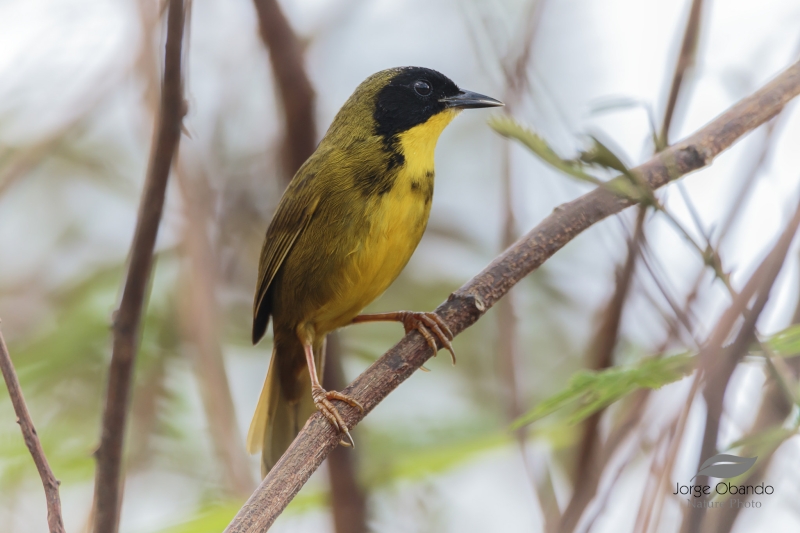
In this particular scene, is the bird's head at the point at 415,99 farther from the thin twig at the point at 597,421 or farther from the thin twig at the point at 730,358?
the thin twig at the point at 730,358

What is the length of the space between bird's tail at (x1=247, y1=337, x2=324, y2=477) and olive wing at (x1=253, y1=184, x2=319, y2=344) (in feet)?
0.49

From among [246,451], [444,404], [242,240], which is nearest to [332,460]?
[246,451]

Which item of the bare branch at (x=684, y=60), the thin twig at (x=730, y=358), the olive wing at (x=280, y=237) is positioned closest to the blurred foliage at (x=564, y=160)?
the bare branch at (x=684, y=60)

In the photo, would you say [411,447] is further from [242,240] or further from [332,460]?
[242,240]

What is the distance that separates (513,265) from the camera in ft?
7.82

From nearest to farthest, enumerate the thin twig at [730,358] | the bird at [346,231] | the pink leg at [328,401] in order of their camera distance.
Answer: the thin twig at [730,358]
the pink leg at [328,401]
the bird at [346,231]

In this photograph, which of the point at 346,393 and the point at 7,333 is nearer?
the point at 346,393

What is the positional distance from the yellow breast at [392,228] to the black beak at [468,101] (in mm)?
327

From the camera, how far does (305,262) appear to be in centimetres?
323

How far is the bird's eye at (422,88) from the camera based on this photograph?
3586 mm

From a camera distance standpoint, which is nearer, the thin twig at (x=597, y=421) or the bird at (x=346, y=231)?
the thin twig at (x=597, y=421)

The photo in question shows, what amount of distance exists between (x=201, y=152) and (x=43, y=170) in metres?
1.77

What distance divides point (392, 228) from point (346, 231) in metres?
0.19

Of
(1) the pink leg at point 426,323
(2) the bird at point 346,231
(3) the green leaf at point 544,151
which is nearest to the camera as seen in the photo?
(3) the green leaf at point 544,151
